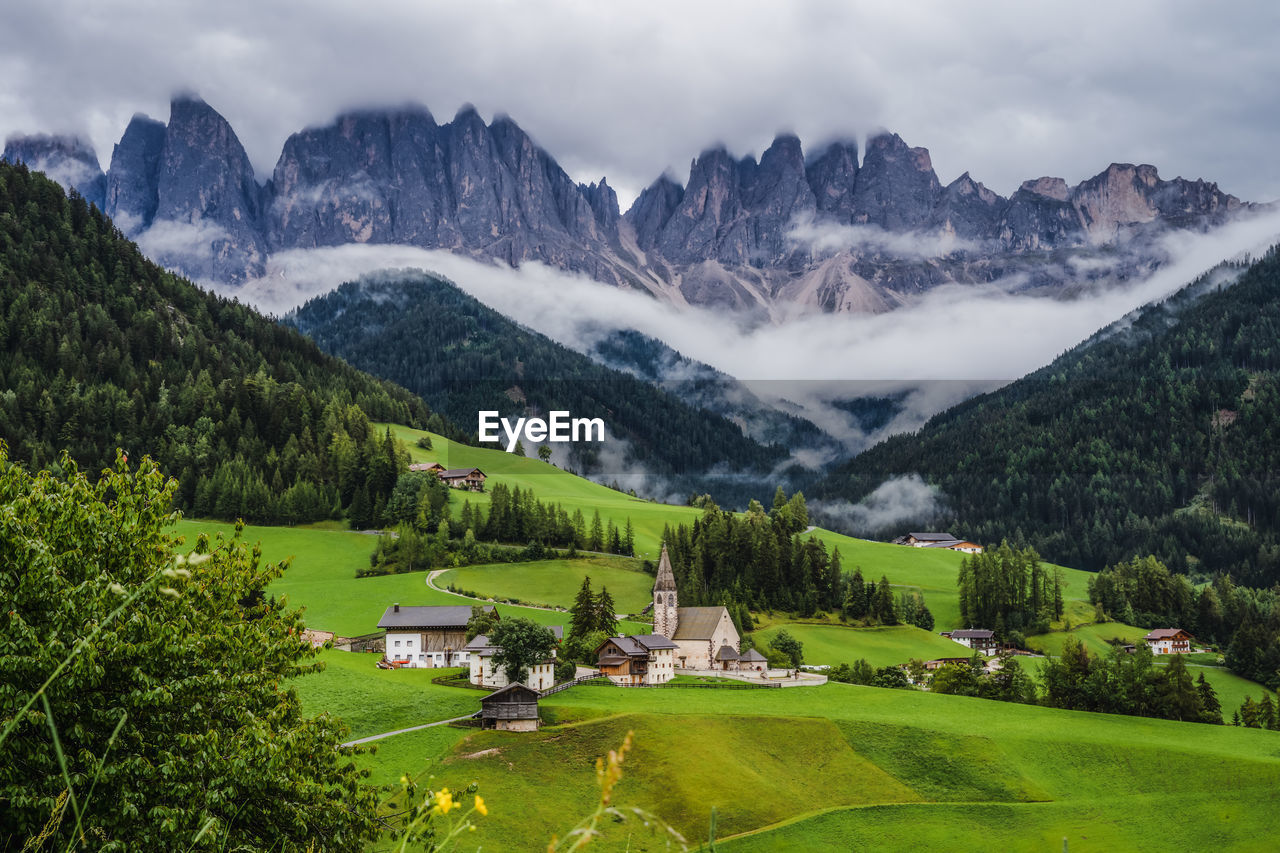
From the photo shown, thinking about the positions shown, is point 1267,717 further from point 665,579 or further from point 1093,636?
point 665,579

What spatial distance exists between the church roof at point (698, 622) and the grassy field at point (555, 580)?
1401cm

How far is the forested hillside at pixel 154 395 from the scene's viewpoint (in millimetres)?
152125

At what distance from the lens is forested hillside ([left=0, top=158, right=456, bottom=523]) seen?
15212 cm

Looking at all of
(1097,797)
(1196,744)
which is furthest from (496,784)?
(1196,744)

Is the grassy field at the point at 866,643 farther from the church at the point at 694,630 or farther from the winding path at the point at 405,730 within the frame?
the winding path at the point at 405,730

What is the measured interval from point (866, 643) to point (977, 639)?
23.1 metres

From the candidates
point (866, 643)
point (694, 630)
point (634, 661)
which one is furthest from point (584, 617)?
point (866, 643)

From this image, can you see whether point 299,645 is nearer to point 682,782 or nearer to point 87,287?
point 682,782

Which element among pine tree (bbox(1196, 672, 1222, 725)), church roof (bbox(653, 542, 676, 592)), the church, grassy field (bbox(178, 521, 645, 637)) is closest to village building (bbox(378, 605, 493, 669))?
grassy field (bbox(178, 521, 645, 637))

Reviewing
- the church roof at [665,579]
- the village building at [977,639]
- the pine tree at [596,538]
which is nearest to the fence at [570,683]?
the church roof at [665,579]

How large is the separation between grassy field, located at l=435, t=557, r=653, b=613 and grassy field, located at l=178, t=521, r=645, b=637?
3453mm

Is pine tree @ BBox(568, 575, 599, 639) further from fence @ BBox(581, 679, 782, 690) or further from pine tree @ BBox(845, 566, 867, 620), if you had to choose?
pine tree @ BBox(845, 566, 867, 620)

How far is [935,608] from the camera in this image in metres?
154

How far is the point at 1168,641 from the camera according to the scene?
142 metres
